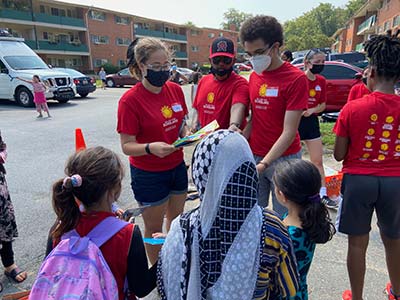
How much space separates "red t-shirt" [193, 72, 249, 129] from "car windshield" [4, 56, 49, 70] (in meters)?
12.9

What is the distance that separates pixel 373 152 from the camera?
2146 millimetres

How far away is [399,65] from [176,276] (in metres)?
1.86

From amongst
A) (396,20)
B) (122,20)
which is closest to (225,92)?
(396,20)

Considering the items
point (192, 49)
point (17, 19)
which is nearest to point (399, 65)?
point (17, 19)

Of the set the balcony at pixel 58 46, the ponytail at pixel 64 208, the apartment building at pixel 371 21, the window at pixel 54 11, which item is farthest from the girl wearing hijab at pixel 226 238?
the window at pixel 54 11

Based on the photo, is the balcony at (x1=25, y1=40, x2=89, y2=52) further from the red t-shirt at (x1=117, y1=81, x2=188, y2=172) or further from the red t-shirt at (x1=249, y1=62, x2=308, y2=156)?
the red t-shirt at (x1=249, y1=62, x2=308, y2=156)

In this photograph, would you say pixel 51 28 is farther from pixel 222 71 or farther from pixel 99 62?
pixel 222 71

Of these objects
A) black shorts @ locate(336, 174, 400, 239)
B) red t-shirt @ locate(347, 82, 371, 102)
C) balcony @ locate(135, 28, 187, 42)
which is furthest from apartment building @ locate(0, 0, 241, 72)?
black shorts @ locate(336, 174, 400, 239)

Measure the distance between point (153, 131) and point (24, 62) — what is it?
44.4ft

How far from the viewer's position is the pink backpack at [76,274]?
1348mm

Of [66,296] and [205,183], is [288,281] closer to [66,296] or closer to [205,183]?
[205,183]

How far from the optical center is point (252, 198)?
127cm

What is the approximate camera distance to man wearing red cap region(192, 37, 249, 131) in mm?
2615

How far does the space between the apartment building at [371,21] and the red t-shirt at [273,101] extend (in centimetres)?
1702
